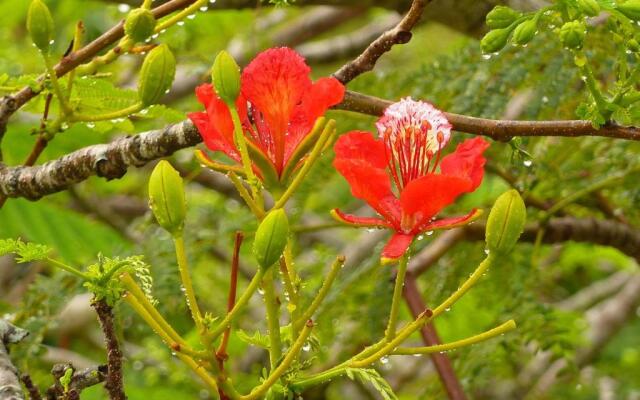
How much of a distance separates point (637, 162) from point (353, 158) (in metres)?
1.19

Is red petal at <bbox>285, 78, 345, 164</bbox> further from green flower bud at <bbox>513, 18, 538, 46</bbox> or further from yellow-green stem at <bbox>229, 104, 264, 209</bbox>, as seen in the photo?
green flower bud at <bbox>513, 18, 538, 46</bbox>

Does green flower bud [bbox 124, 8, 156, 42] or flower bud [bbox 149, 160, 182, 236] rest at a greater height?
green flower bud [bbox 124, 8, 156, 42]

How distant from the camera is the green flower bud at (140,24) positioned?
4.45ft

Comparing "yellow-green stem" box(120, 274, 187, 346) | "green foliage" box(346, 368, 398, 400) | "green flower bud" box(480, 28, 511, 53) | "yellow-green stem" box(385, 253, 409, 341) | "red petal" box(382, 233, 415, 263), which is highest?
"green flower bud" box(480, 28, 511, 53)

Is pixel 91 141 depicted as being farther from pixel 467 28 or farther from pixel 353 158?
pixel 353 158

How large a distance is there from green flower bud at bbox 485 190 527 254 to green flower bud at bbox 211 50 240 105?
0.31 metres

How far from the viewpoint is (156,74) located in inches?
51.5

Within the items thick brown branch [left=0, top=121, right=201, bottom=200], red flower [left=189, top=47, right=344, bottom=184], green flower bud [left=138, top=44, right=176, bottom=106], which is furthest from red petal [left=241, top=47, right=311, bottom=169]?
thick brown branch [left=0, top=121, right=201, bottom=200]

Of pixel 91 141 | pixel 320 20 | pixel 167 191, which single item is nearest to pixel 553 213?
pixel 91 141

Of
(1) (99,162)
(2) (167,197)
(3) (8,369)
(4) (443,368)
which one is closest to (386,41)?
(2) (167,197)

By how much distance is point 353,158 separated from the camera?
4.08ft

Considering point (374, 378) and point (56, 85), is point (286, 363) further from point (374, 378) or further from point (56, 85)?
point (56, 85)

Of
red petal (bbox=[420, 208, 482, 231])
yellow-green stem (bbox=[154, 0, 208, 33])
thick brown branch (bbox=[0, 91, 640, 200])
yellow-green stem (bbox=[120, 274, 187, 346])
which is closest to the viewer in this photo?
yellow-green stem (bbox=[120, 274, 187, 346])

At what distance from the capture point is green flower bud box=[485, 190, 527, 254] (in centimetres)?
118
